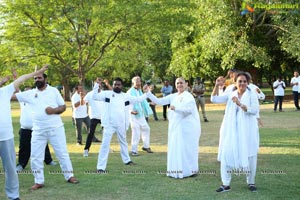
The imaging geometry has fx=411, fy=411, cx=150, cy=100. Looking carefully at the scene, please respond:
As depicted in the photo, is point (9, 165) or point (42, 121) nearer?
point (9, 165)

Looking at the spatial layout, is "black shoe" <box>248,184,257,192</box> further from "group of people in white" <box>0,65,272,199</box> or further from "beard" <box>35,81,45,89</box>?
"beard" <box>35,81,45,89</box>

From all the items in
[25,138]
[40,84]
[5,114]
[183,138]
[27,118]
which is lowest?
[25,138]

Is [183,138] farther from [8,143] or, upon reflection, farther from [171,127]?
[8,143]

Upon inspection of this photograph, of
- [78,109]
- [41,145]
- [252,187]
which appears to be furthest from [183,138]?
[78,109]

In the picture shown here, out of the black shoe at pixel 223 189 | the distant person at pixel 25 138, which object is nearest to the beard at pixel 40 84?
the distant person at pixel 25 138

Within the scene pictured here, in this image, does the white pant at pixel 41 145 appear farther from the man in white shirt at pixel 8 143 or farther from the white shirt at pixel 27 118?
the white shirt at pixel 27 118

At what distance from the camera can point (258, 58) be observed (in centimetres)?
2648

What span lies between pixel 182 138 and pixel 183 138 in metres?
0.03

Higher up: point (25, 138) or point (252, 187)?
point (25, 138)

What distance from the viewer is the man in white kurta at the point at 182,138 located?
26.9 feet

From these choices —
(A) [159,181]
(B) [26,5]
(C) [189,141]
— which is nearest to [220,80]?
(C) [189,141]

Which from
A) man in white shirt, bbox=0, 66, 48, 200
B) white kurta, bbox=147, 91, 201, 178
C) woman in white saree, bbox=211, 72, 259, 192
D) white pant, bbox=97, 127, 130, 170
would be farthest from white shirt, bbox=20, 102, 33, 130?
woman in white saree, bbox=211, 72, 259, 192

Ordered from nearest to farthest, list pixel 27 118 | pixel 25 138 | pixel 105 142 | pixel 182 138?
pixel 182 138, pixel 105 142, pixel 27 118, pixel 25 138

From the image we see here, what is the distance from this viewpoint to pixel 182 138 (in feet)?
27.3
